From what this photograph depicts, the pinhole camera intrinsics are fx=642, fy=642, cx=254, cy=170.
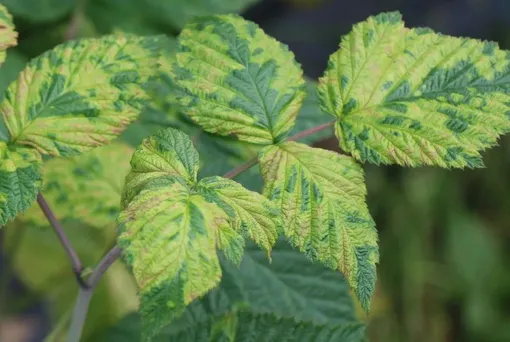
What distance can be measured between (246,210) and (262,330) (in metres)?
0.26

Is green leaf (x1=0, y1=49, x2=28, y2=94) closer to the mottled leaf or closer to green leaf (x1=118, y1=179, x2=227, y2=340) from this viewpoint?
the mottled leaf

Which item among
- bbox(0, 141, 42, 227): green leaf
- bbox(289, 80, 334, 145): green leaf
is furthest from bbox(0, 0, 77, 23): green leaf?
bbox(0, 141, 42, 227): green leaf

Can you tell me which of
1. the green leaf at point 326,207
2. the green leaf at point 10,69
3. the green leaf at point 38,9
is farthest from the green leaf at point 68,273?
the green leaf at point 326,207

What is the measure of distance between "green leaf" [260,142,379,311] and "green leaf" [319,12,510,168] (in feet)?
0.11

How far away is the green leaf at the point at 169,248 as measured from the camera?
442mm

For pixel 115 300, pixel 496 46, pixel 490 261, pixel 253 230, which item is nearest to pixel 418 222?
pixel 490 261

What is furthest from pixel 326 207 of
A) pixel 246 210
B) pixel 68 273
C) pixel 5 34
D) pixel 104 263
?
pixel 68 273

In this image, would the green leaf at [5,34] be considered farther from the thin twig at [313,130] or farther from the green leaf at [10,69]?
Result: the green leaf at [10,69]

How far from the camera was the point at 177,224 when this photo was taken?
47 centimetres

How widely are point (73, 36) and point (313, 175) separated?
0.70m

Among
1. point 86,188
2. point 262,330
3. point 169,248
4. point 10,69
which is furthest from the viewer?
point 10,69

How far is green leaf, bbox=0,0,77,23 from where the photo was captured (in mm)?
1087

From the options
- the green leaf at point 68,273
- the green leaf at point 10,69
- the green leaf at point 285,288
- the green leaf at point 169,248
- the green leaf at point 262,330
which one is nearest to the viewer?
the green leaf at point 169,248

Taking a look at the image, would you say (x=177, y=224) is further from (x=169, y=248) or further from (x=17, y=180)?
(x=17, y=180)
